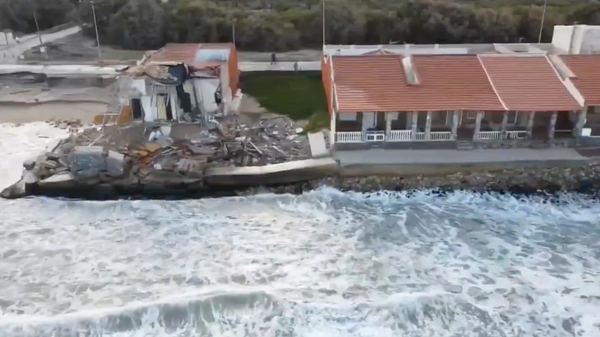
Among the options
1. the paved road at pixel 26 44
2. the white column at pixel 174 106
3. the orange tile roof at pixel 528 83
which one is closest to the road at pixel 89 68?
the paved road at pixel 26 44

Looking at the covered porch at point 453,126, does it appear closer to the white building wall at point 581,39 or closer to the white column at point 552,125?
the white column at point 552,125

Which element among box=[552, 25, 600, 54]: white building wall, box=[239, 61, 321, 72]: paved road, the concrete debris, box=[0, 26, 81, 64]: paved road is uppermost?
box=[552, 25, 600, 54]: white building wall

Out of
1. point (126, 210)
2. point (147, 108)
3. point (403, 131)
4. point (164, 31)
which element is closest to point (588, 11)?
point (403, 131)

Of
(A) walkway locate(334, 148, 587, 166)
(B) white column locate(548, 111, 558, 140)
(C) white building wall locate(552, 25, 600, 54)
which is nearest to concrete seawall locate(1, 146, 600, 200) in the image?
(A) walkway locate(334, 148, 587, 166)

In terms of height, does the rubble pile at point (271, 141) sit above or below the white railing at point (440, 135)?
below

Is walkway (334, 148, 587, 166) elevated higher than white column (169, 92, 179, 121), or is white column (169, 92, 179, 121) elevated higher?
white column (169, 92, 179, 121)

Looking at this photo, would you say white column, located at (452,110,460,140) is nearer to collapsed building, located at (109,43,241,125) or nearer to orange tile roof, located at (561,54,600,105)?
orange tile roof, located at (561,54,600,105)

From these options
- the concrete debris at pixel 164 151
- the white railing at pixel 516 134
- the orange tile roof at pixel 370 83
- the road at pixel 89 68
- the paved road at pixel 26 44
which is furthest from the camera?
the paved road at pixel 26 44
